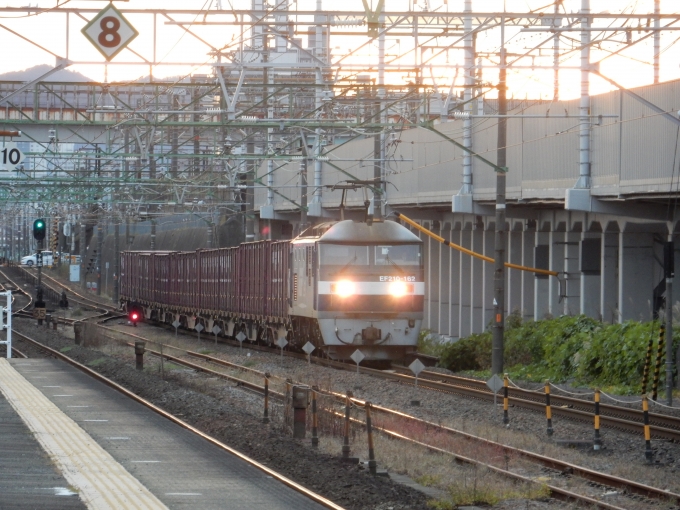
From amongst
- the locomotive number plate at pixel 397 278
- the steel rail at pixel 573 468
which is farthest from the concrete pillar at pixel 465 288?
the steel rail at pixel 573 468

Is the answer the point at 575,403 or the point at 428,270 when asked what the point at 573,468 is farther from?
the point at 428,270

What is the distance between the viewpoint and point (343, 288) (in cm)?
2627

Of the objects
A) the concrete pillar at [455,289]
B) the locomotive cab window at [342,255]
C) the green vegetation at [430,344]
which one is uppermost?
the locomotive cab window at [342,255]

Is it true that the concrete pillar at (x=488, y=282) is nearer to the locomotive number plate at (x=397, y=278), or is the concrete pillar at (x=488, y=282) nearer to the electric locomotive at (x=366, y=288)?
the electric locomotive at (x=366, y=288)

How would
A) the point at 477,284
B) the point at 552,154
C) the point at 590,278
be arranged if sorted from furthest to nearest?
1. the point at 477,284
2. the point at 590,278
3. the point at 552,154

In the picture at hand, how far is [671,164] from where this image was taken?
2225 cm

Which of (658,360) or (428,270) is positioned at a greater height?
(428,270)

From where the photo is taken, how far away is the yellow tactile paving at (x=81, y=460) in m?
10.4

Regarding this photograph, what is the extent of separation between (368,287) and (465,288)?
1079 cm

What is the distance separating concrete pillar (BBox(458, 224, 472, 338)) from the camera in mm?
36438

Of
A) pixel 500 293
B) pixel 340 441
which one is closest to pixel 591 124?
pixel 500 293

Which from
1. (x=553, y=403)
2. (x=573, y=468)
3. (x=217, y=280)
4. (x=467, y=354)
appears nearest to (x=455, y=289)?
(x=467, y=354)

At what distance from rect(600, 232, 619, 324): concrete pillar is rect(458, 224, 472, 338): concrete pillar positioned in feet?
28.9

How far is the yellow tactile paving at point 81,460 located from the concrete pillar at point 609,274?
14227 mm
